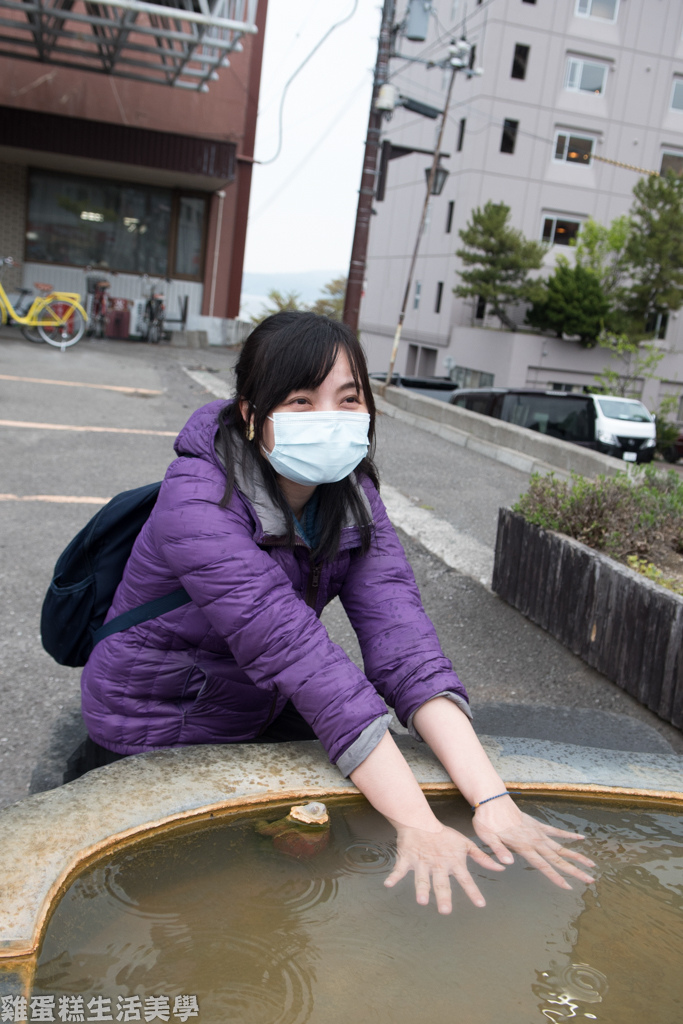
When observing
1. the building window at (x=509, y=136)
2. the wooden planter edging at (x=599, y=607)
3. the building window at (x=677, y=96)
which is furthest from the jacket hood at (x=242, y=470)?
the building window at (x=677, y=96)

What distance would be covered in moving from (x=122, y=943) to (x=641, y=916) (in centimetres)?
96

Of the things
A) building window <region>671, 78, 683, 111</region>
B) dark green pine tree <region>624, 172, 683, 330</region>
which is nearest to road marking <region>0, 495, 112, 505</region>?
dark green pine tree <region>624, 172, 683, 330</region>

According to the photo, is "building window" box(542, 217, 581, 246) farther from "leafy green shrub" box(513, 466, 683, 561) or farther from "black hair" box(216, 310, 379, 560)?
"black hair" box(216, 310, 379, 560)

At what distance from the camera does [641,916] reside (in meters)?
1.62

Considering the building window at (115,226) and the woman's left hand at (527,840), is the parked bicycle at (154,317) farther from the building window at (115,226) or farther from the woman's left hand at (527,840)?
the woman's left hand at (527,840)

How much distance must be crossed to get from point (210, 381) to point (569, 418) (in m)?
5.89

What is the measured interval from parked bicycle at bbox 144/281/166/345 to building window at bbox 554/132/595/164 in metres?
19.7

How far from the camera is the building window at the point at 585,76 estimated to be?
30828 millimetres

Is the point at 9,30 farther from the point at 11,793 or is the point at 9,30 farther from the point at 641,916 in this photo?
the point at 641,916

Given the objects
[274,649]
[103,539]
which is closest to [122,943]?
[274,649]

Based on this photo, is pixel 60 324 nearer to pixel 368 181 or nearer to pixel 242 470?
pixel 368 181

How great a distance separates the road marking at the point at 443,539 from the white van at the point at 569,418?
7361 millimetres

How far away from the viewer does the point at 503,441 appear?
33.2 feet

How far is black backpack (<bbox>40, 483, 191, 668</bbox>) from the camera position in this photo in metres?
2.28
